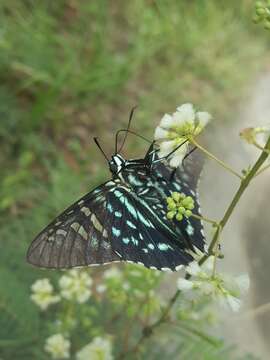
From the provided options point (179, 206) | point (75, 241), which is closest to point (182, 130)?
point (179, 206)

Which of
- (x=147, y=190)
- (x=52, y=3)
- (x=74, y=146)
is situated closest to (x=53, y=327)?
(x=147, y=190)

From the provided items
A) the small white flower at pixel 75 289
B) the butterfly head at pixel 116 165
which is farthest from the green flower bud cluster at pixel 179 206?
the small white flower at pixel 75 289

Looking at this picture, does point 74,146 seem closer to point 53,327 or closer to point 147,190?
point 53,327

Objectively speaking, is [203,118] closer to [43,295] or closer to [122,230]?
[122,230]

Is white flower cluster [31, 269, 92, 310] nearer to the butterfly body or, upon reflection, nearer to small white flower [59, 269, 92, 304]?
small white flower [59, 269, 92, 304]

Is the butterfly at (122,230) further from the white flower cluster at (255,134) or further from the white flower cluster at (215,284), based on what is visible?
the white flower cluster at (255,134)
